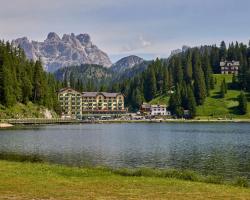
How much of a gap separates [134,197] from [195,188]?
6.11 m

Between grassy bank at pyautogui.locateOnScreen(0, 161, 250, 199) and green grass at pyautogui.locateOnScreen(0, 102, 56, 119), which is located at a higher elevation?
green grass at pyautogui.locateOnScreen(0, 102, 56, 119)

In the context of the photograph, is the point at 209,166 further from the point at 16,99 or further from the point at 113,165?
the point at 16,99

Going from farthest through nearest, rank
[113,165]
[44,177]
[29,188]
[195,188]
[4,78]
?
[4,78] → [113,165] → [44,177] → [195,188] → [29,188]

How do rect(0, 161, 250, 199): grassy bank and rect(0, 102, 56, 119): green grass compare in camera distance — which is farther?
rect(0, 102, 56, 119): green grass

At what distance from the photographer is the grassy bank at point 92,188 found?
25438mm

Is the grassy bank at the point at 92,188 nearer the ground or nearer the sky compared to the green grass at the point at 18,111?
nearer the ground

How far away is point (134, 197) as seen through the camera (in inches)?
984

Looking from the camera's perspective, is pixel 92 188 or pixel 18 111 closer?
pixel 92 188

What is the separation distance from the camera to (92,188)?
28109mm

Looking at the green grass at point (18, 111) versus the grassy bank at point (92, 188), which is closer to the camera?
the grassy bank at point (92, 188)

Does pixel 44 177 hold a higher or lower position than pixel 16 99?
lower

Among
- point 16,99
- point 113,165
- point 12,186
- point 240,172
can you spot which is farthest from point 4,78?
point 12,186

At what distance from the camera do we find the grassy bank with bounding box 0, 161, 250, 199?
25438mm

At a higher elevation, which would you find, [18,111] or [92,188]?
[18,111]
